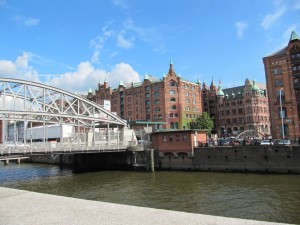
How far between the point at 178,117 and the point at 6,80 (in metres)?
68.8

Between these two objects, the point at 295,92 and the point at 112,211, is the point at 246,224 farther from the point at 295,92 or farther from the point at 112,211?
the point at 295,92

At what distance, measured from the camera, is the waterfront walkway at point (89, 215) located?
938 centimetres

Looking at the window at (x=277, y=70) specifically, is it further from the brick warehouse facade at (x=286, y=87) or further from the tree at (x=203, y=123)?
the tree at (x=203, y=123)

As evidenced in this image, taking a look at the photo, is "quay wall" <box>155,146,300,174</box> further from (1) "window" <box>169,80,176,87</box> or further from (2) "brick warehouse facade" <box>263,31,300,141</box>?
(1) "window" <box>169,80,176,87</box>

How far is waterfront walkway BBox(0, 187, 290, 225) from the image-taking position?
30.8ft

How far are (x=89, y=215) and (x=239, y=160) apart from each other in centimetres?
3485

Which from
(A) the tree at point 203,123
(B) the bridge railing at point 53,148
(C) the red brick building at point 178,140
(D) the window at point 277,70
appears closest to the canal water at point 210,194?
(B) the bridge railing at point 53,148

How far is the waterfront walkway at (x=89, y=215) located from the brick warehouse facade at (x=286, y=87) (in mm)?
56898

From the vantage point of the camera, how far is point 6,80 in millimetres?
41188

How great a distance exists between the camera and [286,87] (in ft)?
202

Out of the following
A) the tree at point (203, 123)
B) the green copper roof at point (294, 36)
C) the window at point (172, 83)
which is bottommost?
the tree at point (203, 123)

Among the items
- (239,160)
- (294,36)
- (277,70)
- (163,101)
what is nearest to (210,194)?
(239,160)

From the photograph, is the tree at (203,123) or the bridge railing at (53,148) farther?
the tree at (203,123)

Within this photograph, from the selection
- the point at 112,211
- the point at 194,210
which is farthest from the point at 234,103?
the point at 112,211
